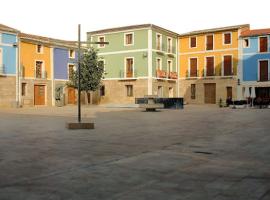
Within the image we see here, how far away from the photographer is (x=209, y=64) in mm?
41531

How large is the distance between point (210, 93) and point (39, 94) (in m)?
18.7

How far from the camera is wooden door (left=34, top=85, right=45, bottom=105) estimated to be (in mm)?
35753

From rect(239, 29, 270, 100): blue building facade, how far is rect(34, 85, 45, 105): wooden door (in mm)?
20791

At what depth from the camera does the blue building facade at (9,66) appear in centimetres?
3183

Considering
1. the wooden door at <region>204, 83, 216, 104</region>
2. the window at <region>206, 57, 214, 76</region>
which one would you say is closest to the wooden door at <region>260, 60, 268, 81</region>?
the wooden door at <region>204, 83, 216, 104</region>

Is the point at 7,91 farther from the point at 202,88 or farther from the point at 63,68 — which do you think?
the point at 202,88

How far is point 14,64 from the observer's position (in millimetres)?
32969

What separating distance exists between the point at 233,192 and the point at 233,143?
4843 millimetres

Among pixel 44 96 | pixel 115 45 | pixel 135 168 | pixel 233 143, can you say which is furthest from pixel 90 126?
pixel 115 45

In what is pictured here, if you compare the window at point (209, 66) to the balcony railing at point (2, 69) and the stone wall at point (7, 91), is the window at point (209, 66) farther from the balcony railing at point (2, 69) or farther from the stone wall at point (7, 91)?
the balcony railing at point (2, 69)

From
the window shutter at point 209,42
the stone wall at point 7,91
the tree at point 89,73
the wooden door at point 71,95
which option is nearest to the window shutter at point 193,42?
the window shutter at point 209,42

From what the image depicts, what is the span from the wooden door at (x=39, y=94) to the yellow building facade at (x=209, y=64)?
1613cm

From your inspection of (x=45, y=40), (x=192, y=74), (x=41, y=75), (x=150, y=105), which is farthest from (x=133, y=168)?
(x=192, y=74)

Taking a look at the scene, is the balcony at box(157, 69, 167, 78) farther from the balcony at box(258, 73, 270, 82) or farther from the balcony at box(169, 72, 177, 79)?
the balcony at box(258, 73, 270, 82)
